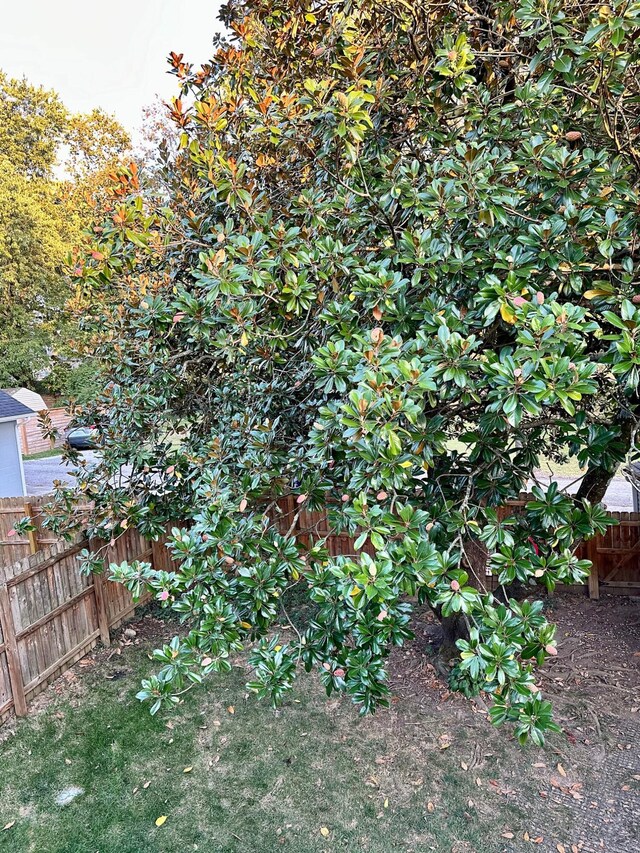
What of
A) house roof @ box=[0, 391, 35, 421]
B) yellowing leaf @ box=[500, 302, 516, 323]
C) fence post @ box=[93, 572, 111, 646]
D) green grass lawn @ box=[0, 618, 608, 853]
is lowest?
green grass lawn @ box=[0, 618, 608, 853]

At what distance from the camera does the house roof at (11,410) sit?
13.0m

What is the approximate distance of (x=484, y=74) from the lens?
3557 millimetres

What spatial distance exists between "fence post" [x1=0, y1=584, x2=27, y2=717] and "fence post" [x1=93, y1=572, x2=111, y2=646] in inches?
46.0

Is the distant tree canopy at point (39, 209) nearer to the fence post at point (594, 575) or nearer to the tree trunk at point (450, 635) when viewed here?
the tree trunk at point (450, 635)

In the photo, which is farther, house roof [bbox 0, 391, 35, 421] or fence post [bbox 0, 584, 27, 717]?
house roof [bbox 0, 391, 35, 421]

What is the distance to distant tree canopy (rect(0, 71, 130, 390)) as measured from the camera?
17.2 m

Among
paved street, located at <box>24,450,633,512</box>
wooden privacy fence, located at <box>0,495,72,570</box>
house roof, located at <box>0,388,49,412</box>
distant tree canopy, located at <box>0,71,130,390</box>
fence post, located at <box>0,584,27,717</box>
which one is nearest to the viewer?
fence post, located at <box>0,584,27,717</box>

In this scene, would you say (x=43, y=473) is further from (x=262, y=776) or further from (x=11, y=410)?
(x=262, y=776)

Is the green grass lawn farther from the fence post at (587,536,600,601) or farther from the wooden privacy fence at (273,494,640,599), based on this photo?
the fence post at (587,536,600,601)

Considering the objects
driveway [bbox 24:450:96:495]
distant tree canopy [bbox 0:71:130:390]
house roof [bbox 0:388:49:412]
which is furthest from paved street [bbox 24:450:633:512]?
distant tree canopy [bbox 0:71:130:390]

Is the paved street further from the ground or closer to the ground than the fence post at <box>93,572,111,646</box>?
closer to the ground

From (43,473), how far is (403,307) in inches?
713

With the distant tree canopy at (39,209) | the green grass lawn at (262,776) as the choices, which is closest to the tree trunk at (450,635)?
the green grass lawn at (262,776)

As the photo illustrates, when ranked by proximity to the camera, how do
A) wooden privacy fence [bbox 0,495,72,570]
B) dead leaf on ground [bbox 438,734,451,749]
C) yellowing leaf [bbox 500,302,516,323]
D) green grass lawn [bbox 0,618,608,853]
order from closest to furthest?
yellowing leaf [bbox 500,302,516,323] → green grass lawn [bbox 0,618,608,853] → dead leaf on ground [bbox 438,734,451,749] → wooden privacy fence [bbox 0,495,72,570]
